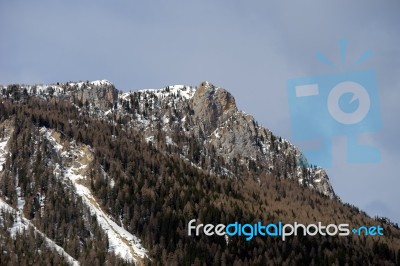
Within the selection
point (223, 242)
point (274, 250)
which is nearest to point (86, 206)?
point (223, 242)

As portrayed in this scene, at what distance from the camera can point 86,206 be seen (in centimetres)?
19912

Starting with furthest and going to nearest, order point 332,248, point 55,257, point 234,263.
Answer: point 332,248
point 234,263
point 55,257

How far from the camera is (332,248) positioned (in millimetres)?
196375

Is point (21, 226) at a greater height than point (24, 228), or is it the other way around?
point (21, 226)

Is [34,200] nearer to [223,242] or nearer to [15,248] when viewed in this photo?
[15,248]

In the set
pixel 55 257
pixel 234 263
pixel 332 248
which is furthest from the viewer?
pixel 332 248

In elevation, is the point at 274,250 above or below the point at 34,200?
below

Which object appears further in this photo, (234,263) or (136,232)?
(136,232)

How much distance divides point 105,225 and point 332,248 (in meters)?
76.2

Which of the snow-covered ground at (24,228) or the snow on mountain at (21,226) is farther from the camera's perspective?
the snow on mountain at (21,226)

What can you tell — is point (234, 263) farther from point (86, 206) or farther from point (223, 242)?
point (86, 206)

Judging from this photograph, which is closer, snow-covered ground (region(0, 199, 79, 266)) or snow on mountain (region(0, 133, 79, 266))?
snow-covered ground (region(0, 199, 79, 266))

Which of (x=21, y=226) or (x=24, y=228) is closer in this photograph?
(x=24, y=228)

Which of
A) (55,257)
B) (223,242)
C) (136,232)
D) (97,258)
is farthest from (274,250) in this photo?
(55,257)
